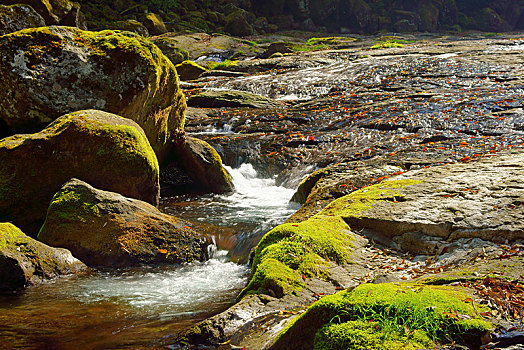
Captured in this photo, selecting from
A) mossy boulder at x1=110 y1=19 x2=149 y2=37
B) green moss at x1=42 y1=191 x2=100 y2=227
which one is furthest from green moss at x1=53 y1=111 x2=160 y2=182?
mossy boulder at x1=110 y1=19 x2=149 y2=37

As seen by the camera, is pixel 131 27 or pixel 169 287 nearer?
pixel 169 287

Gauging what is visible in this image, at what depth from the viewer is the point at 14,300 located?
15.8 ft

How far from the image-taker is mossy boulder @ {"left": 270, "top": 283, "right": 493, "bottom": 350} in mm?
2432

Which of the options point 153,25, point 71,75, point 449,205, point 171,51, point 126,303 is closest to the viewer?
point 126,303

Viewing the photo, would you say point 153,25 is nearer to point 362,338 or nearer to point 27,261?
point 27,261

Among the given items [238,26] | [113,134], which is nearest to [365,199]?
[113,134]

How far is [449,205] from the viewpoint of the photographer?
5.13 metres

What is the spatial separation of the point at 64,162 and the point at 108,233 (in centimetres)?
182

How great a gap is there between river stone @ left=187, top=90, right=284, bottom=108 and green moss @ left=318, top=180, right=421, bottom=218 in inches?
421

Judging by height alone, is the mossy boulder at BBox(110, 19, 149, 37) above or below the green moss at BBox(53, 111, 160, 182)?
above

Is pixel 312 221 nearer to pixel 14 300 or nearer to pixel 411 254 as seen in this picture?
pixel 411 254

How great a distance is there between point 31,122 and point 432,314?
8.31 m

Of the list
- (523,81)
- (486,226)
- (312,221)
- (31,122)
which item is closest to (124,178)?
(31,122)

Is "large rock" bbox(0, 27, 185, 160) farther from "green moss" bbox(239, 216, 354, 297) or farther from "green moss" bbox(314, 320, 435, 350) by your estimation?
"green moss" bbox(314, 320, 435, 350)
